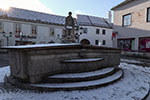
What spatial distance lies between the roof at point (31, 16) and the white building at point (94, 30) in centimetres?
607

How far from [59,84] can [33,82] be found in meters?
0.89

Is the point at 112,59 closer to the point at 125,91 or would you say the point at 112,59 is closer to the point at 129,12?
the point at 125,91

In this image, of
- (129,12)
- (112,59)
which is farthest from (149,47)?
(112,59)

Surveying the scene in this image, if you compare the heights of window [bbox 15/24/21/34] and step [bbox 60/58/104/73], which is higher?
window [bbox 15/24/21/34]

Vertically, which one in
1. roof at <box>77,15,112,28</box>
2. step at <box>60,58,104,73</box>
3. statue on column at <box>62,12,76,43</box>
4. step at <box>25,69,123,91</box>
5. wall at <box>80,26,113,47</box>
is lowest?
step at <box>25,69,123,91</box>

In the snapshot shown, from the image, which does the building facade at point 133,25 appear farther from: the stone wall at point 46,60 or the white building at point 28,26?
the white building at point 28,26

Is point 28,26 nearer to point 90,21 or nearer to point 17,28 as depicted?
point 17,28

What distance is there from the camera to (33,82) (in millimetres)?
3490

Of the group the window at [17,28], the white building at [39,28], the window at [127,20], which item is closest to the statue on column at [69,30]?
the white building at [39,28]

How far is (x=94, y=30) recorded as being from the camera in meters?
27.9

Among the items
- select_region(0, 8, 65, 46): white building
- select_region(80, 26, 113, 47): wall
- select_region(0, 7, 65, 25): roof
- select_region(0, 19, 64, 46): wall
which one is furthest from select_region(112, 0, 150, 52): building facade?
select_region(0, 7, 65, 25): roof

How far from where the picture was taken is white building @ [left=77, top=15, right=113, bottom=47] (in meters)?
27.3

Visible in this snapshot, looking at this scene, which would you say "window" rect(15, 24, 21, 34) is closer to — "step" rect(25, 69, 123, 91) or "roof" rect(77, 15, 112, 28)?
"roof" rect(77, 15, 112, 28)

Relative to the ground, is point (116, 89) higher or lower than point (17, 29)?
lower
